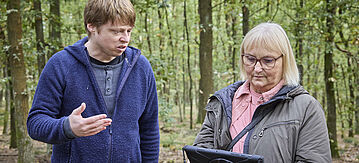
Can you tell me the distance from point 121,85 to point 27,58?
7.75m

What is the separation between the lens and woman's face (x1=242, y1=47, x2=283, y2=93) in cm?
230

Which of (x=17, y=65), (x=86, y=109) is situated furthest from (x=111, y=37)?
(x=17, y=65)

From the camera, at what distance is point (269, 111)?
227 cm

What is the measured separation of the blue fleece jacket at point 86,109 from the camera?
219 cm

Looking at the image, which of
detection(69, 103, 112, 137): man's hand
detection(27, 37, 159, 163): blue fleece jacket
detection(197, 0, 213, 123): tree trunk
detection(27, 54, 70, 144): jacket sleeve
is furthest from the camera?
detection(197, 0, 213, 123): tree trunk

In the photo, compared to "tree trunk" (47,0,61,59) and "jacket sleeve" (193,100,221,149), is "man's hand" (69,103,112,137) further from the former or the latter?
"tree trunk" (47,0,61,59)

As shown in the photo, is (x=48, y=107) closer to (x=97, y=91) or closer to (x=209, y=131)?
(x=97, y=91)

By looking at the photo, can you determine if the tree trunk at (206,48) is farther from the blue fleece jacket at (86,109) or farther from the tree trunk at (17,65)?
the blue fleece jacket at (86,109)

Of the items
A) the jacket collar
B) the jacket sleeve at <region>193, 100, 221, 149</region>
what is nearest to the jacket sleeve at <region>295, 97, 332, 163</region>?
the jacket collar

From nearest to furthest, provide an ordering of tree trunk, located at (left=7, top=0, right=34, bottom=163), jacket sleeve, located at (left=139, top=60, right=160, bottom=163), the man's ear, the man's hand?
the man's hand < the man's ear < jacket sleeve, located at (left=139, top=60, right=160, bottom=163) < tree trunk, located at (left=7, top=0, right=34, bottom=163)

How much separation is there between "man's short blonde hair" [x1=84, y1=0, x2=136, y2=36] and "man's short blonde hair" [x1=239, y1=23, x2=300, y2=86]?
0.86 m

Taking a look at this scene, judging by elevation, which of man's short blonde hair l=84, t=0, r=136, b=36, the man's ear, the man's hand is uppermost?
man's short blonde hair l=84, t=0, r=136, b=36

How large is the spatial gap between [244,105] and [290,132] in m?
0.43

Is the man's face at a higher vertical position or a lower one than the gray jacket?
higher
